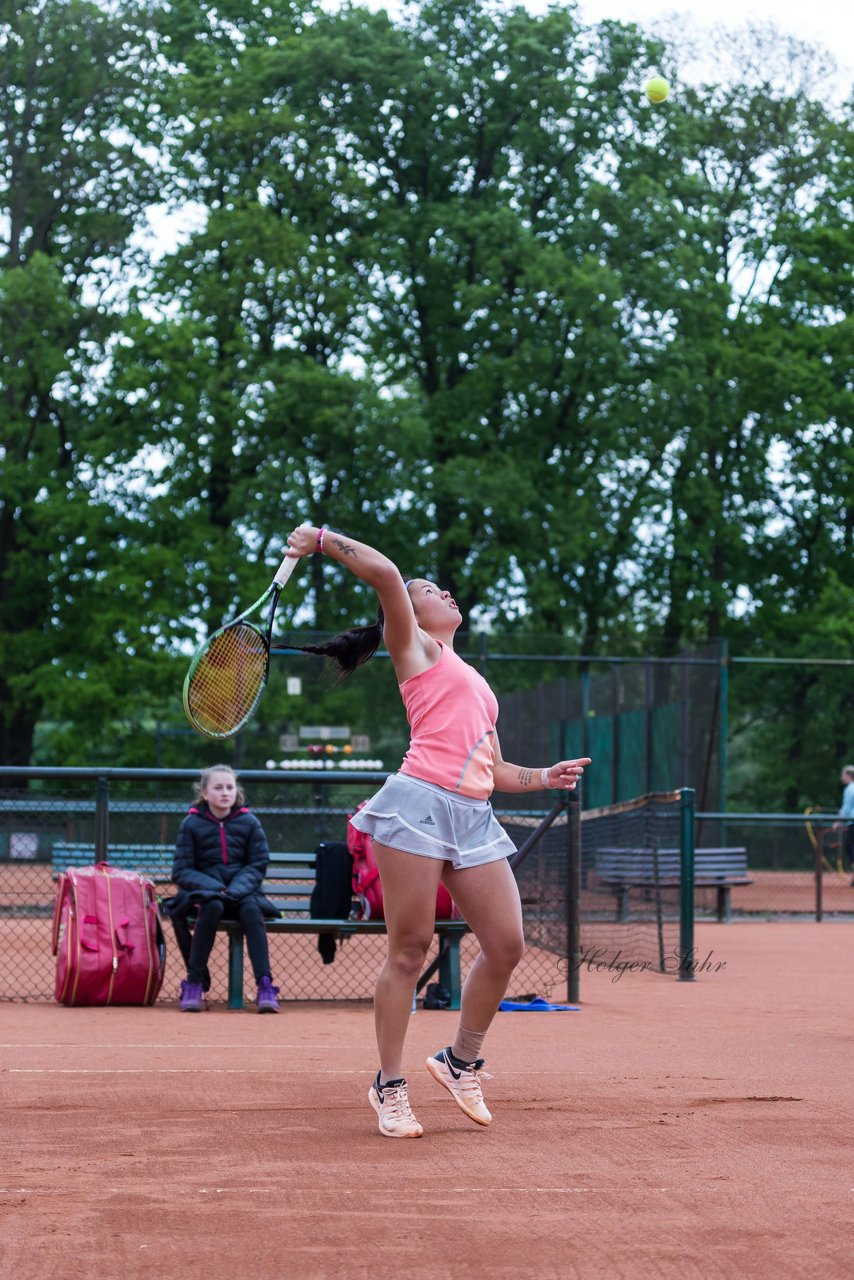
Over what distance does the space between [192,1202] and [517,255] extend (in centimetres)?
2598

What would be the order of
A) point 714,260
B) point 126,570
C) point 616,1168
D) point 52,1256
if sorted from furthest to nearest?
point 714,260 → point 126,570 → point 616,1168 → point 52,1256

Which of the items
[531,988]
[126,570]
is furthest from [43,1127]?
[126,570]

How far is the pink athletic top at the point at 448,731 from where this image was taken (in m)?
5.35

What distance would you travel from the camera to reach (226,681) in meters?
6.40

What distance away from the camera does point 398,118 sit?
30172 millimetres

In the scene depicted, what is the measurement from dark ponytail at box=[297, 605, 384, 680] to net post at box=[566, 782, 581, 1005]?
4001mm

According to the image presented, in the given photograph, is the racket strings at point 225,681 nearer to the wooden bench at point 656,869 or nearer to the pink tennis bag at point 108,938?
the pink tennis bag at point 108,938

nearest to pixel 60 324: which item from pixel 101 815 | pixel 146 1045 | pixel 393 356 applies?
pixel 393 356

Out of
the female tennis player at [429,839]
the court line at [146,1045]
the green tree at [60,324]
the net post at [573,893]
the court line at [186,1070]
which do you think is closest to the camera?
the female tennis player at [429,839]

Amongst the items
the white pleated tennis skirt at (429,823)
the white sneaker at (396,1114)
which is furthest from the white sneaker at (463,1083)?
the white pleated tennis skirt at (429,823)

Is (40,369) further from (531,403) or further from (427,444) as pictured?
(531,403)

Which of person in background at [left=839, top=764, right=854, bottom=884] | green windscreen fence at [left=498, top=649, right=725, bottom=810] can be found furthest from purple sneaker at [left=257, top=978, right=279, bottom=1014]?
person in background at [left=839, top=764, right=854, bottom=884]

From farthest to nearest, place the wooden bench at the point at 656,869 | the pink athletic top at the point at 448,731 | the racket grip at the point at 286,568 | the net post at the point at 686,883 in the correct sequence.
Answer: the wooden bench at the point at 656,869 < the net post at the point at 686,883 < the pink athletic top at the point at 448,731 < the racket grip at the point at 286,568

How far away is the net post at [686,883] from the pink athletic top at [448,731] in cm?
532
